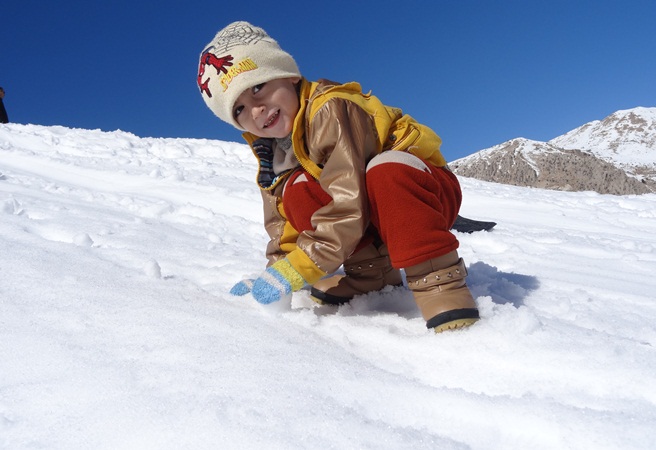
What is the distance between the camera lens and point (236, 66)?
57.9 inches

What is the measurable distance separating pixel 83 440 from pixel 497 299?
120 cm

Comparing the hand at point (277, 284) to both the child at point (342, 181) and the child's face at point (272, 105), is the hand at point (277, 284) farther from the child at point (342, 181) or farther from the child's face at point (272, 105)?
the child's face at point (272, 105)

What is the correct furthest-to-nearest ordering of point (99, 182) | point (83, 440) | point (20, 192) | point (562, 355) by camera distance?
point (99, 182) < point (20, 192) < point (562, 355) < point (83, 440)

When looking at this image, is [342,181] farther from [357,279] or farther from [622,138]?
[622,138]

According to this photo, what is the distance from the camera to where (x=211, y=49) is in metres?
1.57

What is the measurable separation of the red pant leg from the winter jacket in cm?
5

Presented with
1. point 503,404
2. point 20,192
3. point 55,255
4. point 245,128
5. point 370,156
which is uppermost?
point 20,192

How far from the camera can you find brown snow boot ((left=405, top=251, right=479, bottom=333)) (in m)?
1.18

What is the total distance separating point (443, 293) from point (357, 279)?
0.43 metres

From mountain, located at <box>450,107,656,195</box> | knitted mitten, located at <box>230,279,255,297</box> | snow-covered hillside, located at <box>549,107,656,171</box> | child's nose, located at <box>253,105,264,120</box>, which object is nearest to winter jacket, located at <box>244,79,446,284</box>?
child's nose, located at <box>253,105,264,120</box>

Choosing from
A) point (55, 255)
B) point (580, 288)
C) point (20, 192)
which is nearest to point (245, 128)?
point (55, 255)

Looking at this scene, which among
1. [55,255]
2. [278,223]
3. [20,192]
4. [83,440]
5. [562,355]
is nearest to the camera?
[83,440]

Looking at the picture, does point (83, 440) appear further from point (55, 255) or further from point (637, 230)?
point (637, 230)

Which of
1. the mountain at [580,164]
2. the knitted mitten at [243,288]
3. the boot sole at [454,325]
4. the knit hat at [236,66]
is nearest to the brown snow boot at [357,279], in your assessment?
the knitted mitten at [243,288]
